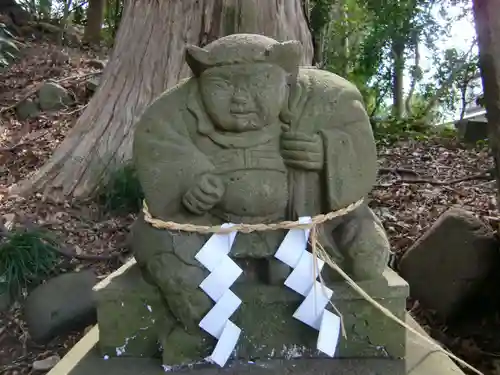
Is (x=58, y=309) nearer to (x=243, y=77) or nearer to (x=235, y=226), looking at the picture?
(x=235, y=226)

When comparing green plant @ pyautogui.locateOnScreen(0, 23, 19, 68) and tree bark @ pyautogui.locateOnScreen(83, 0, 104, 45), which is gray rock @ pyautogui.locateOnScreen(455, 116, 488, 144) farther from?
tree bark @ pyautogui.locateOnScreen(83, 0, 104, 45)

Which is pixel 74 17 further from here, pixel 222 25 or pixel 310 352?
pixel 310 352

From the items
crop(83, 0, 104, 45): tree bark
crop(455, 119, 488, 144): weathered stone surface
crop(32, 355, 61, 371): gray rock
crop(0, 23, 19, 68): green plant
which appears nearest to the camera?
crop(32, 355, 61, 371): gray rock

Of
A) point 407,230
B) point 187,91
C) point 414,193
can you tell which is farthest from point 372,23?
point 187,91

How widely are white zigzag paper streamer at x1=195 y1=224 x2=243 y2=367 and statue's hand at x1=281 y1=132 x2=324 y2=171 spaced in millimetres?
237

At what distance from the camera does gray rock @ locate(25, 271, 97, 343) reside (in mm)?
2902

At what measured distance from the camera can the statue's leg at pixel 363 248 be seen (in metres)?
1.64

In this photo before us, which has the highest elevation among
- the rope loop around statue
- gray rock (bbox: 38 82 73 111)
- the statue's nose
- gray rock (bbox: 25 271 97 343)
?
gray rock (bbox: 38 82 73 111)

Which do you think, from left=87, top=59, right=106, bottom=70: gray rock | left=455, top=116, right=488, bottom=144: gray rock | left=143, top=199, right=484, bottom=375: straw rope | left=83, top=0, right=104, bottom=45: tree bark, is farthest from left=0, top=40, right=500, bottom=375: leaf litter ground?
left=83, top=0, right=104, bottom=45: tree bark

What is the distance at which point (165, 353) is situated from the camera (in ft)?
5.26

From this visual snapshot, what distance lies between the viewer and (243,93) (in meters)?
1.58

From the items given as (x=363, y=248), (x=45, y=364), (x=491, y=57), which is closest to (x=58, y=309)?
(x=45, y=364)

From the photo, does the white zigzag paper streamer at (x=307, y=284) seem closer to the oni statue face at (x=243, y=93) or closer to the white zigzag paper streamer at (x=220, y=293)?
the white zigzag paper streamer at (x=220, y=293)

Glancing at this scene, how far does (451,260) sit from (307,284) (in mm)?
1530
